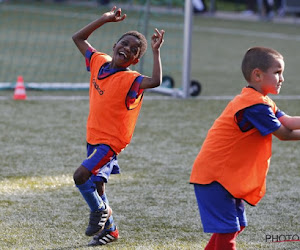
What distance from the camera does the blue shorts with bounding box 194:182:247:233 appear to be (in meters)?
3.42

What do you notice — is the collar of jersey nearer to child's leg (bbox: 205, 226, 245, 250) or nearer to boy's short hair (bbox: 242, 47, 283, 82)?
boy's short hair (bbox: 242, 47, 283, 82)

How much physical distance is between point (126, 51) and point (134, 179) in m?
1.62

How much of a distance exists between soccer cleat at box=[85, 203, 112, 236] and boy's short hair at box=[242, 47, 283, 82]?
1.21 meters

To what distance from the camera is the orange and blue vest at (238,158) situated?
11.2 ft

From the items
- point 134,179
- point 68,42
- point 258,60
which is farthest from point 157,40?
point 68,42

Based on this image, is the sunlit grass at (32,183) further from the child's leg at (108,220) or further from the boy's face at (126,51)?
the boy's face at (126,51)

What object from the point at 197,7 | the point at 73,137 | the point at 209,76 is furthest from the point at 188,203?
the point at 197,7

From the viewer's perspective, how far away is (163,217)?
4.67m

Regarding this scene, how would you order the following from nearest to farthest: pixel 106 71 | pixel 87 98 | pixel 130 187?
pixel 106 71 → pixel 130 187 → pixel 87 98

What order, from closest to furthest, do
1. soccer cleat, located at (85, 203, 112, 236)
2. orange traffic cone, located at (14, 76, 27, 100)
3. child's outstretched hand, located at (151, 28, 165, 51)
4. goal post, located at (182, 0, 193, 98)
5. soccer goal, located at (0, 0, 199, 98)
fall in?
child's outstretched hand, located at (151, 28, 165, 51) → soccer cleat, located at (85, 203, 112, 236) → orange traffic cone, located at (14, 76, 27, 100) → goal post, located at (182, 0, 193, 98) → soccer goal, located at (0, 0, 199, 98)

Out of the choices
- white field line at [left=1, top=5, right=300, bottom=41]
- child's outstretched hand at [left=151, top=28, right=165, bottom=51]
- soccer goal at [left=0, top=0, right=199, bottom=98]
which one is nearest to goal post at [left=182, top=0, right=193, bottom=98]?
soccer goal at [left=0, top=0, right=199, bottom=98]

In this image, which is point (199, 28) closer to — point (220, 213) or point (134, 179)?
point (134, 179)

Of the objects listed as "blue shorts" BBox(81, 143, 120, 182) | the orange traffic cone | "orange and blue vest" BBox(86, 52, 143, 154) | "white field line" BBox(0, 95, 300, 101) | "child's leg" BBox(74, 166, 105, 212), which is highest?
"orange and blue vest" BBox(86, 52, 143, 154)

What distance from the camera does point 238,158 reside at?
3441 mm
